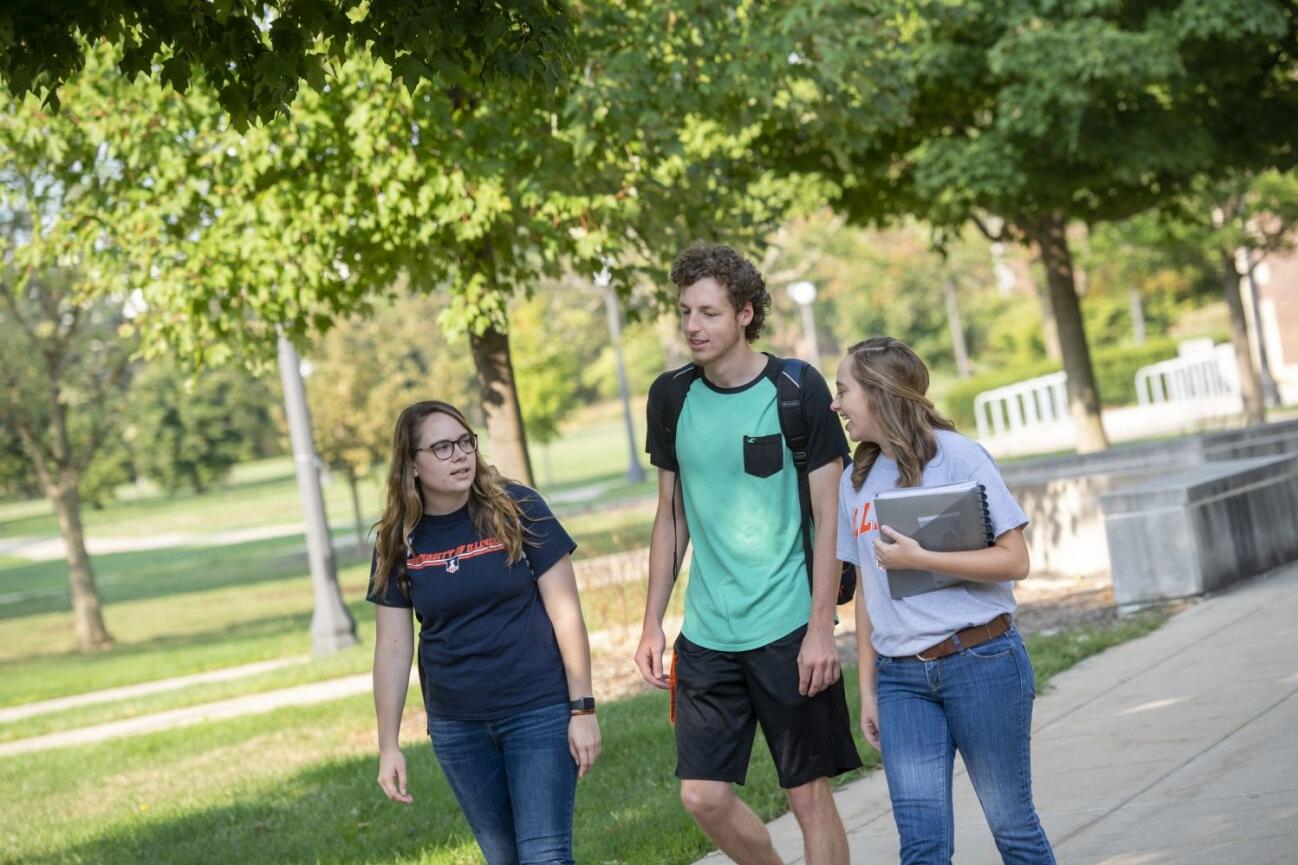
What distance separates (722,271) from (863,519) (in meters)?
0.75

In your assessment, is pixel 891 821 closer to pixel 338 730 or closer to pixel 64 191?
pixel 338 730

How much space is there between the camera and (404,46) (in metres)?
5.66

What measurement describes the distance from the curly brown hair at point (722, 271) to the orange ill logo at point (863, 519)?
0.62 metres

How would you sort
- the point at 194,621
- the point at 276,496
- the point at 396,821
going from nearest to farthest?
the point at 396,821
the point at 194,621
the point at 276,496

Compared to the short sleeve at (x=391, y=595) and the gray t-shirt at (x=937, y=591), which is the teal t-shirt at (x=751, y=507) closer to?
the gray t-shirt at (x=937, y=591)

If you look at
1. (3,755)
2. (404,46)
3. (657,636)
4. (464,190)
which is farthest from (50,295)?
(657,636)

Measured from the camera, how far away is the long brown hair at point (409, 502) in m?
4.28

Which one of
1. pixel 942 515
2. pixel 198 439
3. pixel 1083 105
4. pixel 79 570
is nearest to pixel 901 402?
pixel 942 515

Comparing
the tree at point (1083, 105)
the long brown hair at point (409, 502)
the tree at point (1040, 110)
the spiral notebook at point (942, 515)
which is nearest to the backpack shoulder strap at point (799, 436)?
the spiral notebook at point (942, 515)

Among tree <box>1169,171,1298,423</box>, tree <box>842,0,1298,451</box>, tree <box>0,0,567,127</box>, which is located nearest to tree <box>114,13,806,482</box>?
tree <box>0,0,567,127</box>

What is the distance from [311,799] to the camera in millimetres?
8508

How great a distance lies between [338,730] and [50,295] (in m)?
15.6

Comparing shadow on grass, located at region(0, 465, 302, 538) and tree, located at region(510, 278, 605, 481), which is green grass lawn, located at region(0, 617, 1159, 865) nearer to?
tree, located at region(510, 278, 605, 481)

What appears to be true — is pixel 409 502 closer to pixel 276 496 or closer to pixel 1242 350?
pixel 1242 350
